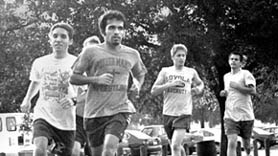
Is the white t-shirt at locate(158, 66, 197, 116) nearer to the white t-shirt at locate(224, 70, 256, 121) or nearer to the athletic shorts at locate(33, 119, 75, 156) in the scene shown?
the white t-shirt at locate(224, 70, 256, 121)

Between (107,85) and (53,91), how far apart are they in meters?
1.11

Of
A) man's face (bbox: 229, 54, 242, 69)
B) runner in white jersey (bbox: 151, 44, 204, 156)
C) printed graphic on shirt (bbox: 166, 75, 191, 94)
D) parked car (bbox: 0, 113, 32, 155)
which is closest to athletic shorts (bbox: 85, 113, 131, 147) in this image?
runner in white jersey (bbox: 151, 44, 204, 156)

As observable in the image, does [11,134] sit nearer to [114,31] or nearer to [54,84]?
[54,84]

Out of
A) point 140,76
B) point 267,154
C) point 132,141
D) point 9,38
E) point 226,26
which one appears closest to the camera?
point 140,76

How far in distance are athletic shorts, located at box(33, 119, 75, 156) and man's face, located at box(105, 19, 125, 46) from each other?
1.38m

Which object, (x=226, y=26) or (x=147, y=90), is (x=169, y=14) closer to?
(x=226, y=26)

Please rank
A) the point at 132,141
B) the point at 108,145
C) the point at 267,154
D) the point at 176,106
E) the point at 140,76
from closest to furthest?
1. the point at 108,145
2. the point at 140,76
3. the point at 176,106
4. the point at 267,154
5. the point at 132,141

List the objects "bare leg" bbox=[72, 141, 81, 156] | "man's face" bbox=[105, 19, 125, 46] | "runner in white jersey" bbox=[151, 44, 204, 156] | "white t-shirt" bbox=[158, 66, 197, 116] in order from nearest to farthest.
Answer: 1. "man's face" bbox=[105, 19, 125, 46]
2. "bare leg" bbox=[72, 141, 81, 156]
3. "runner in white jersey" bbox=[151, 44, 204, 156]
4. "white t-shirt" bbox=[158, 66, 197, 116]

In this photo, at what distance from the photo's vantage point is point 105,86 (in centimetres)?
692

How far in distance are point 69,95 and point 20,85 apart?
11506 millimetres

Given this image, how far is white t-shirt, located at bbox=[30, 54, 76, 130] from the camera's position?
25.2 ft

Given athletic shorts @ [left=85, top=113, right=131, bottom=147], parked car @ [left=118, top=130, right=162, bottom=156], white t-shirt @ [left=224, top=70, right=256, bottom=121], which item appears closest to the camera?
athletic shorts @ [left=85, top=113, right=131, bottom=147]

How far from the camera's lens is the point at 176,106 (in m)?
10.5

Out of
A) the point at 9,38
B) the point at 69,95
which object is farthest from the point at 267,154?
the point at 69,95
